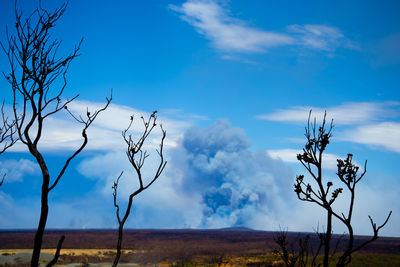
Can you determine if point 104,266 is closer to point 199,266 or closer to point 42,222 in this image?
point 199,266

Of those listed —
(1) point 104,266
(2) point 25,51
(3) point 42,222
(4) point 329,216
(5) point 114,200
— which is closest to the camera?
(3) point 42,222

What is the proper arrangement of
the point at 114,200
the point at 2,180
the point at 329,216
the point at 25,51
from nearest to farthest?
the point at 329,216 < the point at 25,51 < the point at 114,200 < the point at 2,180

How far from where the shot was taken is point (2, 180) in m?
9.06

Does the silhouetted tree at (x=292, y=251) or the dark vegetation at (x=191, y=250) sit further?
the dark vegetation at (x=191, y=250)

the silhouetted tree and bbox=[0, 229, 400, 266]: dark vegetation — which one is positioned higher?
the silhouetted tree

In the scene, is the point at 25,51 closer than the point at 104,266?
Answer: Yes

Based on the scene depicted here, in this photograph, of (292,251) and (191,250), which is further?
(191,250)

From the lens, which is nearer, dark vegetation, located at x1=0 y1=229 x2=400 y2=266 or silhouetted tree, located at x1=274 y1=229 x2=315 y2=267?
silhouetted tree, located at x1=274 y1=229 x2=315 y2=267

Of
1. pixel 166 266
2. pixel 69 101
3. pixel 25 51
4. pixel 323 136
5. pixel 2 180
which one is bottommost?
pixel 166 266

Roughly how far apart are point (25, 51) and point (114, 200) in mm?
3131

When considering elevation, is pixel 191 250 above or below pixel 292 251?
below

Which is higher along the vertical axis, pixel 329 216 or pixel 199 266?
pixel 329 216

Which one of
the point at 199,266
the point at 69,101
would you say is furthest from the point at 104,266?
the point at 69,101

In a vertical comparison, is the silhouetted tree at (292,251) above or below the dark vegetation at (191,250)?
above
